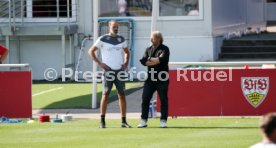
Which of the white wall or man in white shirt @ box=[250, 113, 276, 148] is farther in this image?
the white wall

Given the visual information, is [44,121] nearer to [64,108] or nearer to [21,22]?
[64,108]

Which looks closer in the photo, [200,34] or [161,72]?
[161,72]

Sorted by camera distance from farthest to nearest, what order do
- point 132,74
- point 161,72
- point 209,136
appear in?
point 132,74, point 161,72, point 209,136

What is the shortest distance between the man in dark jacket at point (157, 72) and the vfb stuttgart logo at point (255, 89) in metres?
2.17

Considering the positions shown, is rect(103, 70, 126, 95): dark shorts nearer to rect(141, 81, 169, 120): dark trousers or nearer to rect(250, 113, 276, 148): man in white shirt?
rect(141, 81, 169, 120): dark trousers

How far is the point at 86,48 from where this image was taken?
27062mm

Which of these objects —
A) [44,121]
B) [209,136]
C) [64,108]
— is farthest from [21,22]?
[209,136]

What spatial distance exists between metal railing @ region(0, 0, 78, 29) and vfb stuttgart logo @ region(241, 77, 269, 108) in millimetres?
10661

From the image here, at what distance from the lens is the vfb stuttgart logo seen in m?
17.5

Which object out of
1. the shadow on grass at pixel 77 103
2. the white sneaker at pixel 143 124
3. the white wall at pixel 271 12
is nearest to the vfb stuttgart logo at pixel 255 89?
the white sneaker at pixel 143 124

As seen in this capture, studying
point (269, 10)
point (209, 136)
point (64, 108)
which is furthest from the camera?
point (269, 10)

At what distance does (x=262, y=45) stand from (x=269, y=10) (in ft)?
32.6

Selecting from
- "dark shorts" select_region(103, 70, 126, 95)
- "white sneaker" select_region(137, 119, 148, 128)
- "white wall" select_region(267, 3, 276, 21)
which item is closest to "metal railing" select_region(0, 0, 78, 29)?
"dark shorts" select_region(103, 70, 126, 95)

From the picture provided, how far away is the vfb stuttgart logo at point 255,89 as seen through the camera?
57.3 ft
